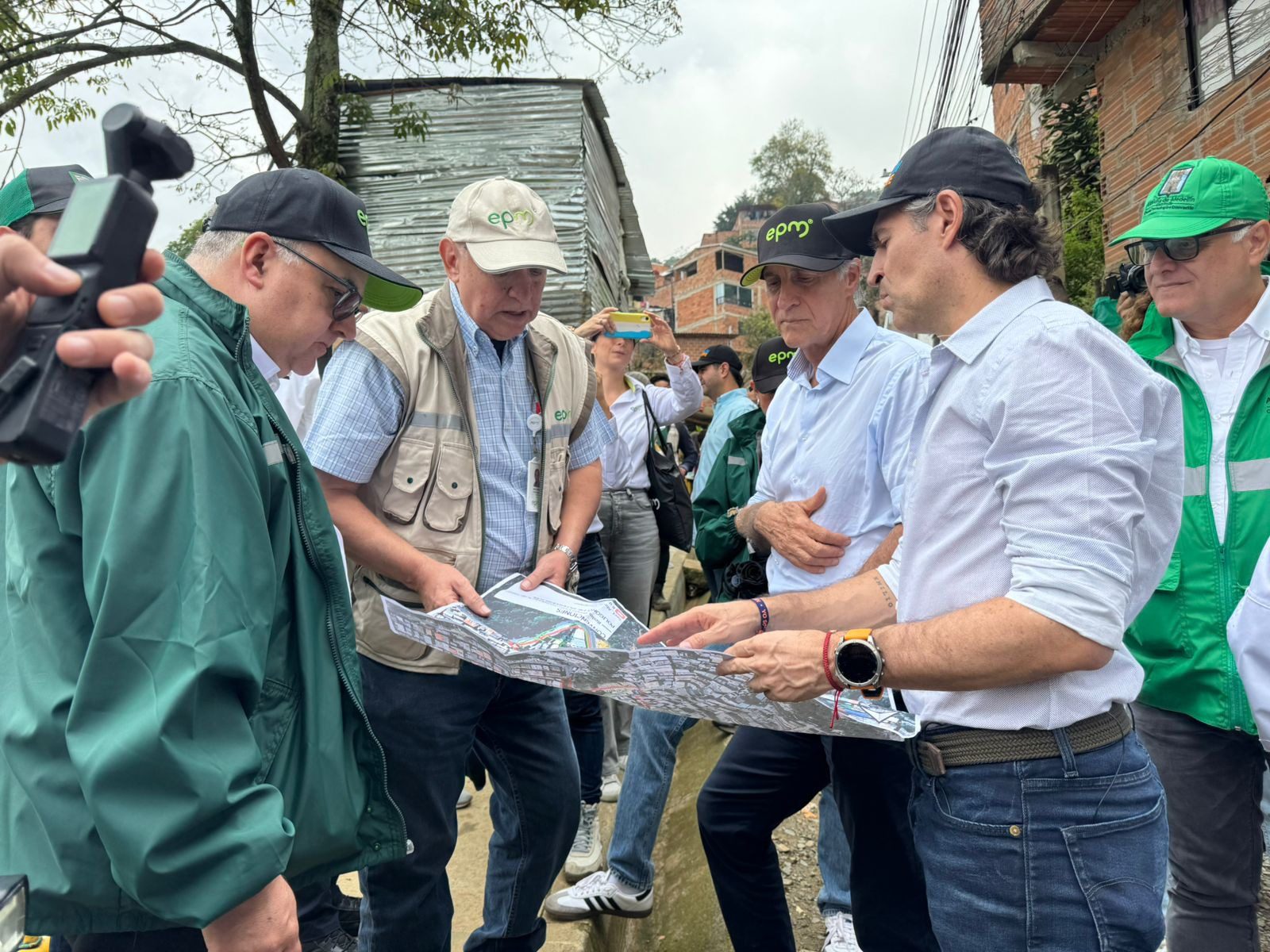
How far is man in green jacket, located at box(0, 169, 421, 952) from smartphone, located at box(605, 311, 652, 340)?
11.1 feet

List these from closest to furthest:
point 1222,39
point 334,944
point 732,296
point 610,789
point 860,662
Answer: point 860,662, point 334,944, point 610,789, point 1222,39, point 732,296

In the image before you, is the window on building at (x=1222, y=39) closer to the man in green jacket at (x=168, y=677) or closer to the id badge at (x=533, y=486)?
the id badge at (x=533, y=486)

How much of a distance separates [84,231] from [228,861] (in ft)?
2.99

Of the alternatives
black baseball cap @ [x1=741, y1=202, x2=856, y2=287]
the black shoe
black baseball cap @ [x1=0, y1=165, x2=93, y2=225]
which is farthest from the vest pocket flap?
black baseball cap @ [x1=0, y1=165, x2=93, y2=225]

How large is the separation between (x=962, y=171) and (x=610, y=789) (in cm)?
378

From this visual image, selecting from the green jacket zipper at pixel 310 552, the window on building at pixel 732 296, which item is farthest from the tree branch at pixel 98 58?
the window on building at pixel 732 296

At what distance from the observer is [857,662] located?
167cm

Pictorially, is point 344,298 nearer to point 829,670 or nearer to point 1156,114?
point 829,670

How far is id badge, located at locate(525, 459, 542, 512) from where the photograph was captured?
107 inches

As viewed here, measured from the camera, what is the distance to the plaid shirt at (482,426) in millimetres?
2443

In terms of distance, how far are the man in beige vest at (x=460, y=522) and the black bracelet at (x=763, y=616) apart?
2.06 feet

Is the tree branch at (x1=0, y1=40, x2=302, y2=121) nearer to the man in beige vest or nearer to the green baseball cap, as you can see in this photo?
the man in beige vest

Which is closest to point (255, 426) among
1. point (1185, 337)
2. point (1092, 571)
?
point (1092, 571)

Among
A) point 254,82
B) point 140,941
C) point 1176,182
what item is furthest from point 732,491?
point 254,82
